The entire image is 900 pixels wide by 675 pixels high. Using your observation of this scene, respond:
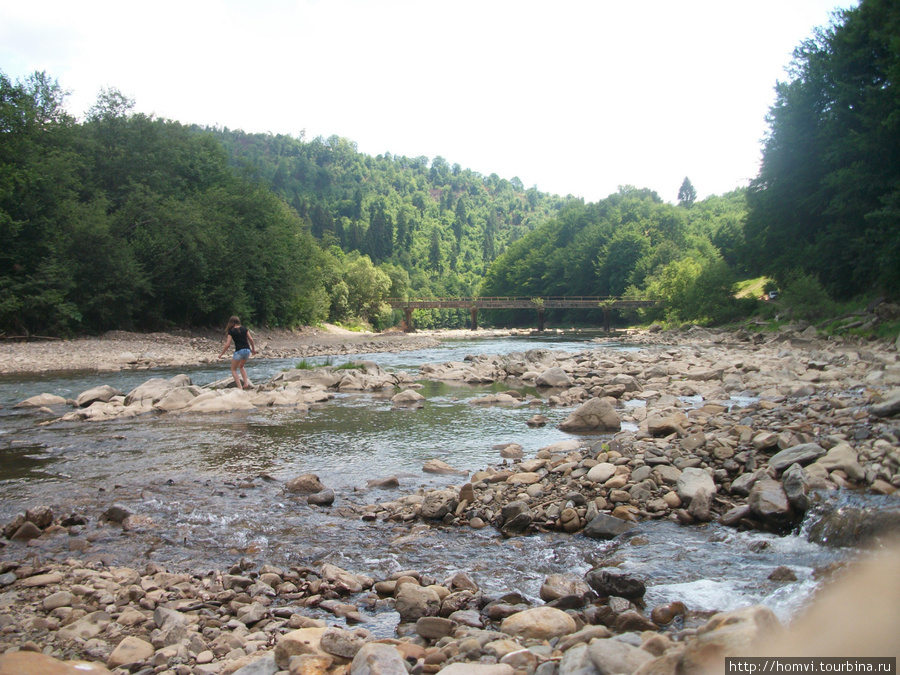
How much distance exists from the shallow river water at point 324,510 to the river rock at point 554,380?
5407 millimetres

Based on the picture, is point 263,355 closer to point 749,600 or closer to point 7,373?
point 7,373

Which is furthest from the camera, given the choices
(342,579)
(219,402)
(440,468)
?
(219,402)

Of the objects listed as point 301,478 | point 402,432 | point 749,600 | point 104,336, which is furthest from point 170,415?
point 104,336

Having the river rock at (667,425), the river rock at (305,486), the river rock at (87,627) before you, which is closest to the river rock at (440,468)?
the river rock at (305,486)

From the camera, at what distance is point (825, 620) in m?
3.93

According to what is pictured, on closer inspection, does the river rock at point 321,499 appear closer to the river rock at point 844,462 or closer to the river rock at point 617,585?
the river rock at point 617,585

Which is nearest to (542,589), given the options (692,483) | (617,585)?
(617,585)

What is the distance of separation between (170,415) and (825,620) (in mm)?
15467

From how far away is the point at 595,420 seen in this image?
1266 centimetres

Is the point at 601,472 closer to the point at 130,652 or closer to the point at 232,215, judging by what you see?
the point at 130,652

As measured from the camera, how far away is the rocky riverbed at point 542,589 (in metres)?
3.86

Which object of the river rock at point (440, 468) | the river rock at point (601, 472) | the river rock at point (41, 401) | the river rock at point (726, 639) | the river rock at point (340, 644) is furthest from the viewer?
the river rock at point (41, 401)

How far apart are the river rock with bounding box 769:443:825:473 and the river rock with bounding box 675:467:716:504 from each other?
3.04 ft

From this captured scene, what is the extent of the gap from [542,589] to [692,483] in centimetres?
337
